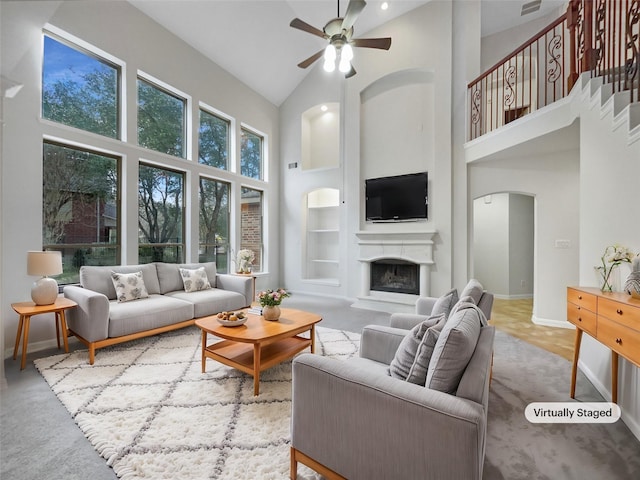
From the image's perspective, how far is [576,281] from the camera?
4.16 metres

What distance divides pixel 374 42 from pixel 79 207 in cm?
411

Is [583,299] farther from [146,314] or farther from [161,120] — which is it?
[161,120]

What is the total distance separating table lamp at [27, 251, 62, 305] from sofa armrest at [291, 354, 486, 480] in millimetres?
2954

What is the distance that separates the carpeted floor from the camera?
5.16ft

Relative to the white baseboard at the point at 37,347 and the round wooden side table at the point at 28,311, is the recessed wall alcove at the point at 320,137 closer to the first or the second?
the round wooden side table at the point at 28,311

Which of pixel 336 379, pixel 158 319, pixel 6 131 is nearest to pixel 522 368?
pixel 336 379

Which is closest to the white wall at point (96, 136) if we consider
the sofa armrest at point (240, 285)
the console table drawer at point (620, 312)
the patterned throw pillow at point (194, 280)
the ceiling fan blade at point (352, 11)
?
the patterned throw pillow at point (194, 280)

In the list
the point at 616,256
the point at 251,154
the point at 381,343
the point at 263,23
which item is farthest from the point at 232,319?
the point at 263,23

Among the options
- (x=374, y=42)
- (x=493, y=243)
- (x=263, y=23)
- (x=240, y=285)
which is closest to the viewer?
(x=374, y=42)

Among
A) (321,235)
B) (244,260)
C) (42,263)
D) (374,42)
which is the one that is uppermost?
(374,42)

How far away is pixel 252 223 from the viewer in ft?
21.4

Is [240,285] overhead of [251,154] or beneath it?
beneath

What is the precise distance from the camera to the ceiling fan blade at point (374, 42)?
320 centimetres

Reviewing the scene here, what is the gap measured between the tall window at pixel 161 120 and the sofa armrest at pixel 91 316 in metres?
2.46
